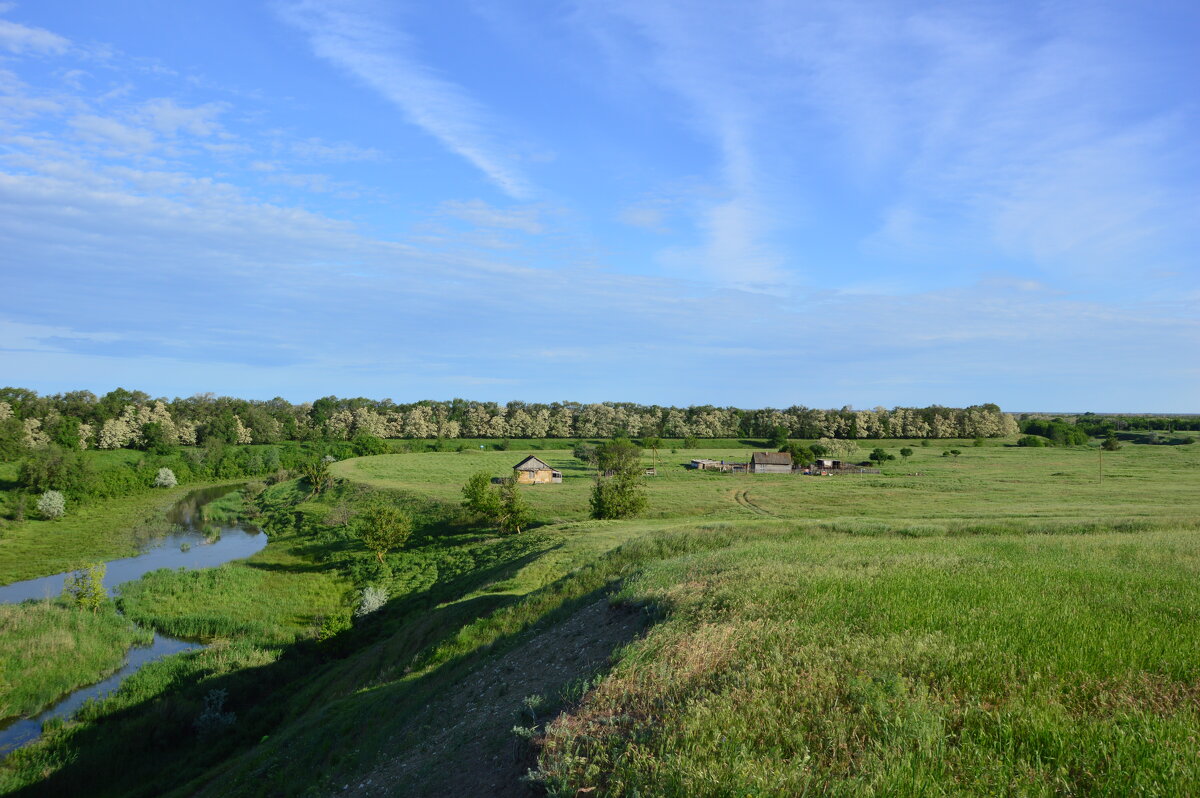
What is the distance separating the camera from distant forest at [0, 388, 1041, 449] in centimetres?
12150

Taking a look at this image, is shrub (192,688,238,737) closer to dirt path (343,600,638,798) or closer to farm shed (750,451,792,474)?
dirt path (343,600,638,798)

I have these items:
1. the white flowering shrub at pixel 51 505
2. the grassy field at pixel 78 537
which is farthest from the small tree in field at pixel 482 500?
the white flowering shrub at pixel 51 505

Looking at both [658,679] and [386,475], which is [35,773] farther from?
[386,475]

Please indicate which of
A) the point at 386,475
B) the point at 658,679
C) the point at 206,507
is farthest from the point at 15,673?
the point at 386,475

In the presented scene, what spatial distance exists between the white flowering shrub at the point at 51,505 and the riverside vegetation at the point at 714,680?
152 feet

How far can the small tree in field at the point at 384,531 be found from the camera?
47375 mm

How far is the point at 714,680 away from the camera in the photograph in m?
8.17

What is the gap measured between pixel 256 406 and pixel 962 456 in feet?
525

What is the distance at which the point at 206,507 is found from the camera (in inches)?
3054

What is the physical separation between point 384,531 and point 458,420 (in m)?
127

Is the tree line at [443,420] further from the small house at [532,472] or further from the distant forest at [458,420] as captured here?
the small house at [532,472]

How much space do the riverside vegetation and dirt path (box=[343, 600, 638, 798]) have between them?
7 cm

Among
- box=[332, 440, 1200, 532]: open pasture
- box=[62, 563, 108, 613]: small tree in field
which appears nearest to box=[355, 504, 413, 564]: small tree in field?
box=[332, 440, 1200, 532]: open pasture

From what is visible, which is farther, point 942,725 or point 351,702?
point 351,702
